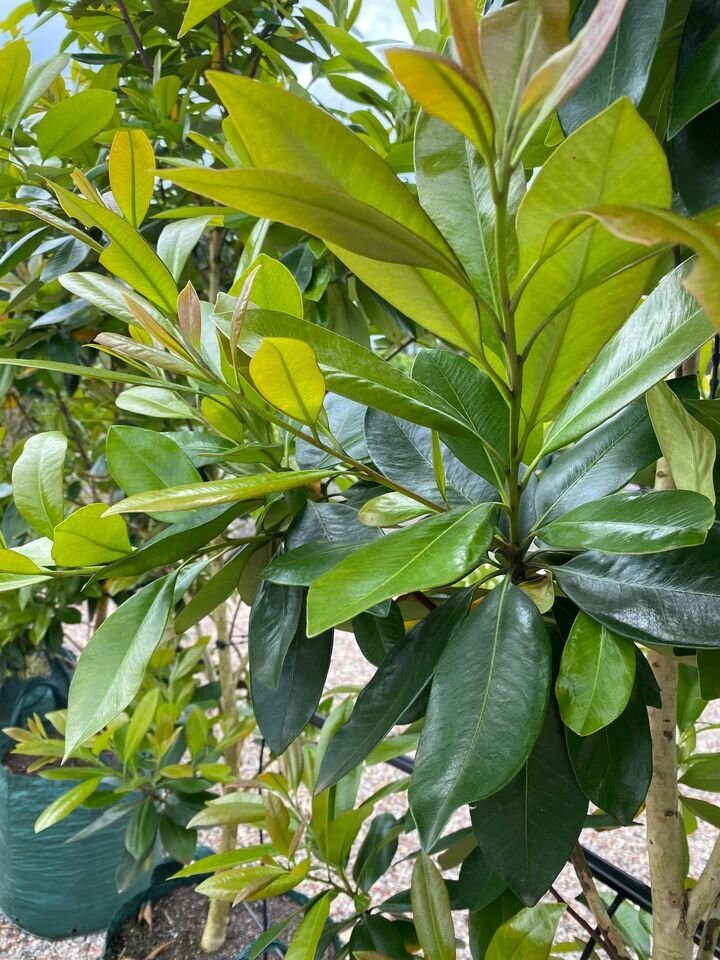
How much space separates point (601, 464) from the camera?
13.7 inches

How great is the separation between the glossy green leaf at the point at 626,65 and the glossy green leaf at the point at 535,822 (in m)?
0.27

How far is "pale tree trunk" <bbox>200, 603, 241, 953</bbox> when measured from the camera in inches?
43.3

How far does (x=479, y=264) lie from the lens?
27cm

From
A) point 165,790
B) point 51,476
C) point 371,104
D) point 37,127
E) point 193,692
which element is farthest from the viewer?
point 193,692

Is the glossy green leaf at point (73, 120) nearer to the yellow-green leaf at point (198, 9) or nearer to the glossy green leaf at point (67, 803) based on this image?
the yellow-green leaf at point (198, 9)

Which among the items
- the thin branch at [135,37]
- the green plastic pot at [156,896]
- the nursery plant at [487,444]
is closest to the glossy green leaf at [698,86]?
the nursery plant at [487,444]

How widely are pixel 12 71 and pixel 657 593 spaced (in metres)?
0.63

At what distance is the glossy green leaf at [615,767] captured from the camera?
1.09ft

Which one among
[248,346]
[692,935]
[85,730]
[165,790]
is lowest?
[165,790]

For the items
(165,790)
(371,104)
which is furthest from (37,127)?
(165,790)

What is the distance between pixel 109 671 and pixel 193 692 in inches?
43.0

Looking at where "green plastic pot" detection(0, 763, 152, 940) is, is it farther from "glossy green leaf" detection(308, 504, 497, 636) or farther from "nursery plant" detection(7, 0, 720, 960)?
"glossy green leaf" detection(308, 504, 497, 636)

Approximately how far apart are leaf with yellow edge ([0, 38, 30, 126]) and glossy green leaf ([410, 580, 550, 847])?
0.58m

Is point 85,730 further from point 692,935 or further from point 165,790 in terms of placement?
point 165,790
